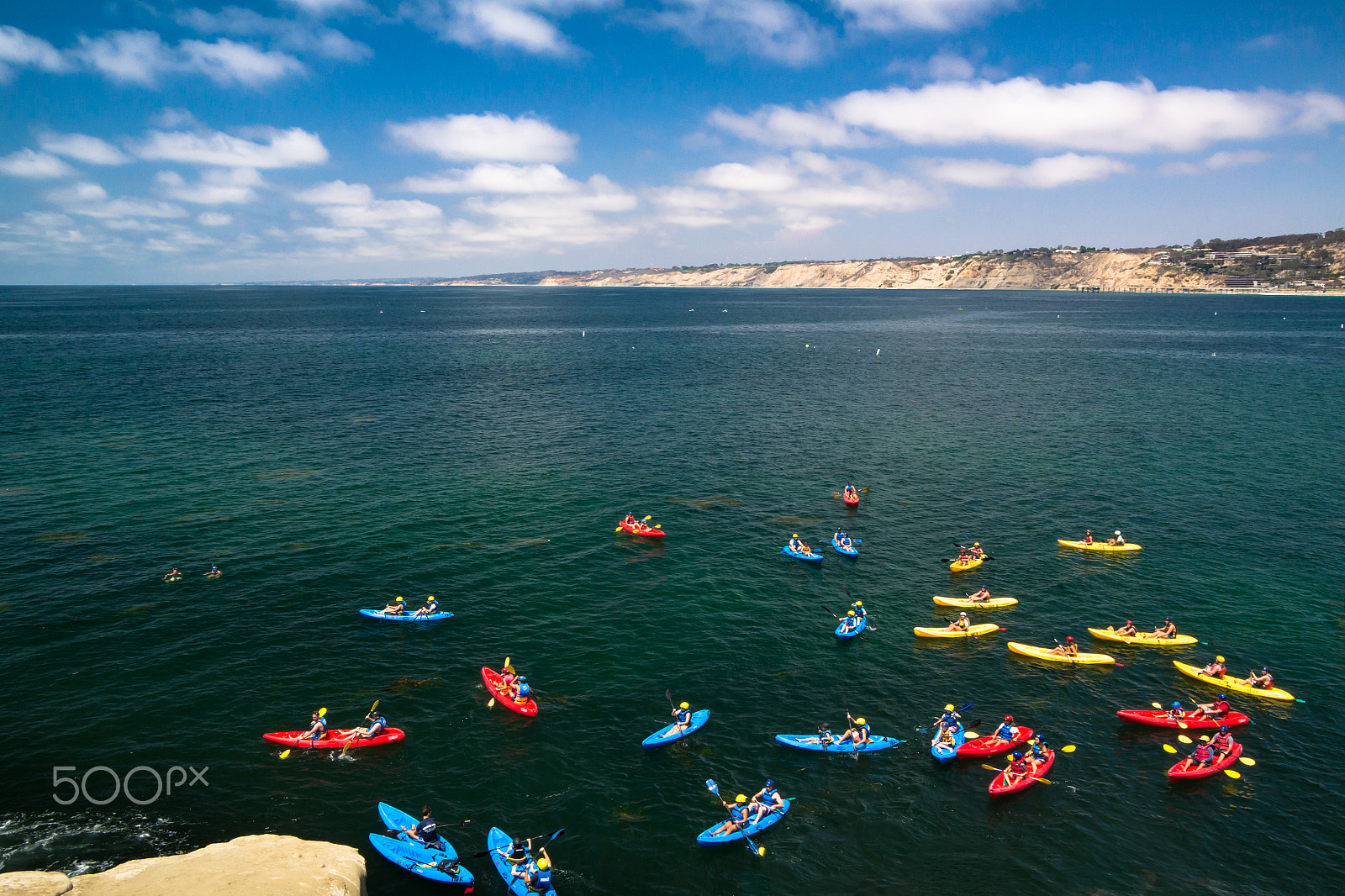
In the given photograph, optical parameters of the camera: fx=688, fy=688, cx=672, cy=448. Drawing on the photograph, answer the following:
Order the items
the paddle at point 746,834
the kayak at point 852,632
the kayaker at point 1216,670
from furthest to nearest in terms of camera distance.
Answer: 1. the kayak at point 852,632
2. the kayaker at point 1216,670
3. the paddle at point 746,834

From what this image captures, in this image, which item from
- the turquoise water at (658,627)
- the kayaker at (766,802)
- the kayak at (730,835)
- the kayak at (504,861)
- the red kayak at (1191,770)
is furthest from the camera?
the red kayak at (1191,770)

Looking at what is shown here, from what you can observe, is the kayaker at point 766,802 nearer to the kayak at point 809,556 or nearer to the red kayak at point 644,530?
the kayak at point 809,556

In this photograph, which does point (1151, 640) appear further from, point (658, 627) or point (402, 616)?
point (402, 616)

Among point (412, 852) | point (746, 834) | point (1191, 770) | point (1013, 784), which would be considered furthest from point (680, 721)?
point (1191, 770)

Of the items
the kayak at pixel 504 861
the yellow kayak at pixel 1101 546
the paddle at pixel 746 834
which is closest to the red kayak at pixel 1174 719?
the yellow kayak at pixel 1101 546

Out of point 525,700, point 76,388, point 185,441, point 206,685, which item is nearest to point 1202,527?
point 525,700

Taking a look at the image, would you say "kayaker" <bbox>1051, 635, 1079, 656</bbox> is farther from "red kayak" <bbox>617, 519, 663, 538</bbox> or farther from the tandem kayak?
"red kayak" <bbox>617, 519, 663, 538</bbox>

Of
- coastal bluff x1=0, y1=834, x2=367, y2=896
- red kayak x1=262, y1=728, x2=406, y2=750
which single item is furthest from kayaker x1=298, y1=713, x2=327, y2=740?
coastal bluff x1=0, y1=834, x2=367, y2=896
